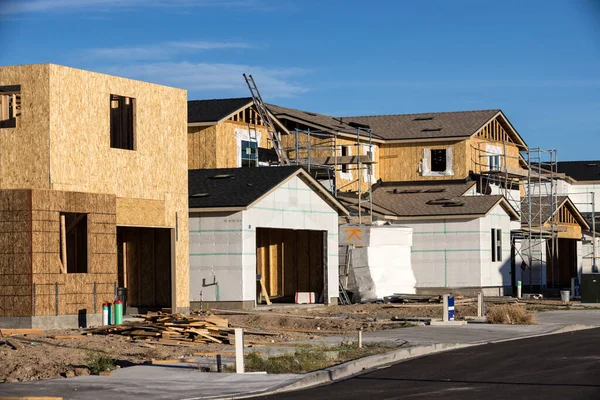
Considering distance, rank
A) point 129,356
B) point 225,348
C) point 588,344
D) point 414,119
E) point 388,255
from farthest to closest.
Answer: point 414,119 < point 388,255 < point 588,344 < point 225,348 < point 129,356

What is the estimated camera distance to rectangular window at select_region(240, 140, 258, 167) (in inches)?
1982

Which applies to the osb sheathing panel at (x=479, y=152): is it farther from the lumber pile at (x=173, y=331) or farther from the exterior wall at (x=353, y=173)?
the lumber pile at (x=173, y=331)

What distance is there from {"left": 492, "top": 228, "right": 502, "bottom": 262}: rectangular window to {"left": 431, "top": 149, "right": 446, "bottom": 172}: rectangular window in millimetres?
6750

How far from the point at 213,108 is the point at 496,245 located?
15446 millimetres

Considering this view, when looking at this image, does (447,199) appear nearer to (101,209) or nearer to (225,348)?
(101,209)

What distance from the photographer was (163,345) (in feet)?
79.7

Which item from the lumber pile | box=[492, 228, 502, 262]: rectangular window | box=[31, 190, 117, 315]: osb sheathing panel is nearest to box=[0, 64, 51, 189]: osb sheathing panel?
box=[31, 190, 117, 315]: osb sheathing panel

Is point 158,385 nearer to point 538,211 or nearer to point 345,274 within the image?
point 345,274

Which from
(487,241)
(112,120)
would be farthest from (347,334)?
(487,241)

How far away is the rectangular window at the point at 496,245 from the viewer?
2066 inches

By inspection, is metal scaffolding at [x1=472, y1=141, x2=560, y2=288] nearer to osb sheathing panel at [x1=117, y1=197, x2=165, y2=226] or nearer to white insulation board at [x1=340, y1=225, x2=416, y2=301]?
white insulation board at [x1=340, y1=225, x2=416, y2=301]

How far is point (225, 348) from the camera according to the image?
2367 centimetres

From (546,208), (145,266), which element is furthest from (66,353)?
(546,208)

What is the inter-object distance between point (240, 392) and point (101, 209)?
14.5 m
